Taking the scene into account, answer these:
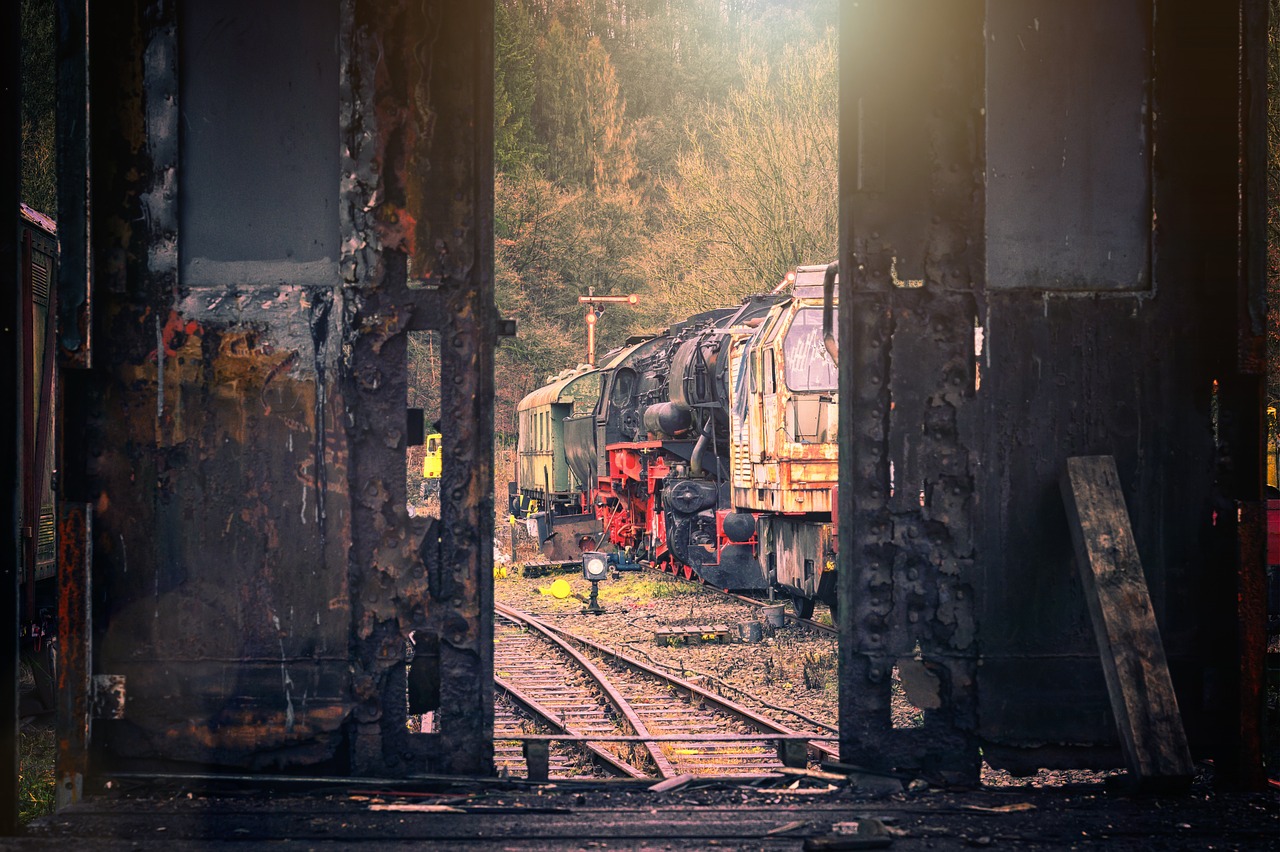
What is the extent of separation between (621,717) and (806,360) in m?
5.36

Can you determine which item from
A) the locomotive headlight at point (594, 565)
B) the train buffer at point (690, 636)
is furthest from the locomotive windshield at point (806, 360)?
the locomotive headlight at point (594, 565)

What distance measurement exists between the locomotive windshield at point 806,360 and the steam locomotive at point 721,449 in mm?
14

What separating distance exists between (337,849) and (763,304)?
13.8 metres

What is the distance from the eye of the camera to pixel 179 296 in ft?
12.3

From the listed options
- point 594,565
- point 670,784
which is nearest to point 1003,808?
point 670,784

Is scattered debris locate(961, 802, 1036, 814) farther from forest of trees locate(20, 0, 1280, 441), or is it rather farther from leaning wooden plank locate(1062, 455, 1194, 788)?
forest of trees locate(20, 0, 1280, 441)

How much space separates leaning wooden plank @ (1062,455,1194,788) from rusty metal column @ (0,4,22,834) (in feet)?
10.3

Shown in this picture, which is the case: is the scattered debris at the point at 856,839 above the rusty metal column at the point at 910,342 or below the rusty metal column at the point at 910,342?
below

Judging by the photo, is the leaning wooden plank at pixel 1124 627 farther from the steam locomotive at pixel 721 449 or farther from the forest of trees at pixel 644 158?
the forest of trees at pixel 644 158

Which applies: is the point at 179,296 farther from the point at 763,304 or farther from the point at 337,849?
the point at 763,304

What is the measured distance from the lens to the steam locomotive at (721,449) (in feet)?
41.9

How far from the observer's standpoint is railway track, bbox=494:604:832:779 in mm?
7215

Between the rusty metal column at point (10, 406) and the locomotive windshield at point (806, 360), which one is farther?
the locomotive windshield at point (806, 360)

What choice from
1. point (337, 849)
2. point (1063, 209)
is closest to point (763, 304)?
point (1063, 209)
